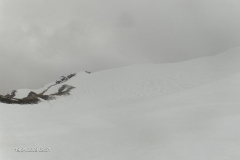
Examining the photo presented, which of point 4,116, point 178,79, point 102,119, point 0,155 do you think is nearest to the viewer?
point 0,155

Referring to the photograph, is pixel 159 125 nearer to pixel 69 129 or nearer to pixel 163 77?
pixel 69 129

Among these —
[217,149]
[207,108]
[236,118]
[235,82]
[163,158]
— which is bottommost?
[163,158]

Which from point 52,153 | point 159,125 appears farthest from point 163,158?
point 52,153

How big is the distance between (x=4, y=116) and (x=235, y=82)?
13.9 m

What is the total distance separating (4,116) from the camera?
936 cm

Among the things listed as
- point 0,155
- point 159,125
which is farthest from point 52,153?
point 159,125

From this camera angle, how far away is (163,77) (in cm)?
2239

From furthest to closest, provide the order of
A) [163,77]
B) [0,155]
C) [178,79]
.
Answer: [163,77] < [178,79] < [0,155]

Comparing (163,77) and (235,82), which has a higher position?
(163,77)

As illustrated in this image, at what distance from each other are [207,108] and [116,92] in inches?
490

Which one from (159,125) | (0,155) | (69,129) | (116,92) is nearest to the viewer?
(0,155)

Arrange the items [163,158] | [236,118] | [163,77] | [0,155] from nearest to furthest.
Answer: [163,158] < [0,155] < [236,118] < [163,77]

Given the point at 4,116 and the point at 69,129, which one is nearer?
the point at 69,129

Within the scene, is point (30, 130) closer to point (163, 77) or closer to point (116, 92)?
point (116, 92)
